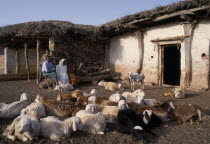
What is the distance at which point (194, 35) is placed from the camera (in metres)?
8.33

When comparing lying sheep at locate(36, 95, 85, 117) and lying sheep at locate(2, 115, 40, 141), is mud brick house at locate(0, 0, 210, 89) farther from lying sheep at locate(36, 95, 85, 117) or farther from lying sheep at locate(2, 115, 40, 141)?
lying sheep at locate(2, 115, 40, 141)

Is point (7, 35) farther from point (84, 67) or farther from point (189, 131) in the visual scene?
point (189, 131)

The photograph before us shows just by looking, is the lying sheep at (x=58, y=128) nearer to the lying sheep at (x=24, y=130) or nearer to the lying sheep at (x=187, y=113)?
the lying sheep at (x=24, y=130)

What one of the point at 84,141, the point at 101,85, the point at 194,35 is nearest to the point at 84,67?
the point at 101,85

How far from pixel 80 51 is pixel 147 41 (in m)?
3.84

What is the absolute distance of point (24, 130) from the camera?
3195 mm

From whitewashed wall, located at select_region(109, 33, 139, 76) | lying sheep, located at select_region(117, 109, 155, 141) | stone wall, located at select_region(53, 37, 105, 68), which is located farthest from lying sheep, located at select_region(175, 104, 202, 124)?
stone wall, located at select_region(53, 37, 105, 68)

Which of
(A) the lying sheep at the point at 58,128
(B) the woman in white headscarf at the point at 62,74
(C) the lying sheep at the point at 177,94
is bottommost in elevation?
(A) the lying sheep at the point at 58,128

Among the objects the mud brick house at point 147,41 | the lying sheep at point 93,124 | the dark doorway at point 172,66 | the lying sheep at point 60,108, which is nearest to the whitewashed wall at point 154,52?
the mud brick house at point 147,41

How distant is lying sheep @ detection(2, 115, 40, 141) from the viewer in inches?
126

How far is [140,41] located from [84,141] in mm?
7774

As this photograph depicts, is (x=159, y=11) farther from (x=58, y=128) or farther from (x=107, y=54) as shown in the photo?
(x=58, y=128)

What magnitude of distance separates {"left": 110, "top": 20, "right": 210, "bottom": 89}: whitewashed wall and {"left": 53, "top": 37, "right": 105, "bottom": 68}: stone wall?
81 cm

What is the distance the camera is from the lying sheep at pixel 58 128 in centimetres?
345
